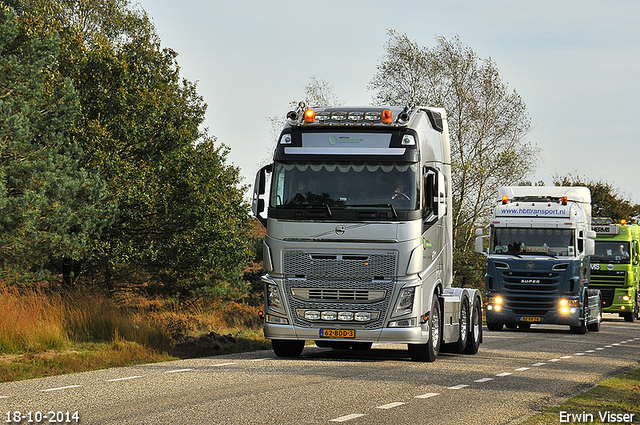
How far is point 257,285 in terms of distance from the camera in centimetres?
4994

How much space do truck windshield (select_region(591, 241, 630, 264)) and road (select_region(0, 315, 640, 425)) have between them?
20455mm

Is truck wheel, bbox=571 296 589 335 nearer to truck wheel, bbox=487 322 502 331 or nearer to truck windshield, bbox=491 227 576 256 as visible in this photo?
truck windshield, bbox=491 227 576 256

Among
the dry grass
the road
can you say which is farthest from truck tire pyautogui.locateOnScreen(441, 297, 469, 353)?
the dry grass

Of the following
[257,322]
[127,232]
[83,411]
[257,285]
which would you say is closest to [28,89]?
[127,232]

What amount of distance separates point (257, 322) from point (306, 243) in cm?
999

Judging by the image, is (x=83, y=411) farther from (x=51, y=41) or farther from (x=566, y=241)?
(x=51, y=41)

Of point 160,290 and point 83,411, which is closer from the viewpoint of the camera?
point 83,411

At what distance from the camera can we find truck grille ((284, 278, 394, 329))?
14047 millimetres

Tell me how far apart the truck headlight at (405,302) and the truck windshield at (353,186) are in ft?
4.59

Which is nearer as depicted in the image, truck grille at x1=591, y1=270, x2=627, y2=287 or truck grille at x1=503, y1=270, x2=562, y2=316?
truck grille at x1=503, y1=270, x2=562, y2=316

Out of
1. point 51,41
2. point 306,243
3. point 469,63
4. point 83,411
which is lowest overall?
point 83,411

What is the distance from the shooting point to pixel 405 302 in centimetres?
1403

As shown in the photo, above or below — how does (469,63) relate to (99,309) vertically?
above

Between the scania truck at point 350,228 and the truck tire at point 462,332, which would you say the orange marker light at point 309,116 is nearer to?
the scania truck at point 350,228
